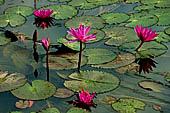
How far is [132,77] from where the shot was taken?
9.34 feet

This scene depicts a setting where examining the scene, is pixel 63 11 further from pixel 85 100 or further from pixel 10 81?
pixel 85 100

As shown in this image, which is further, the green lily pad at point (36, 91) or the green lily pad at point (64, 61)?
the green lily pad at point (64, 61)

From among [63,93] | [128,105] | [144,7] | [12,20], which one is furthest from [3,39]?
[144,7]

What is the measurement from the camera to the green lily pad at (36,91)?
2.56m

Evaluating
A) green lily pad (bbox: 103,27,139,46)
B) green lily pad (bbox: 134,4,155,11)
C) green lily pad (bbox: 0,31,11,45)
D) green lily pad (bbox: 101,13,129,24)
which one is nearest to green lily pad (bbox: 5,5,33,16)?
green lily pad (bbox: 0,31,11,45)

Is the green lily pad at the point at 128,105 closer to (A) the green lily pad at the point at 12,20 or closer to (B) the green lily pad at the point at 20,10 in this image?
(A) the green lily pad at the point at 12,20

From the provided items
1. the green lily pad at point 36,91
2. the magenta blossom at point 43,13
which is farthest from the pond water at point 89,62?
the magenta blossom at point 43,13

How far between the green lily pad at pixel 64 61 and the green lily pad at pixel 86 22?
746 mm

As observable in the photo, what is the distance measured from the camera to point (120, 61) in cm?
304

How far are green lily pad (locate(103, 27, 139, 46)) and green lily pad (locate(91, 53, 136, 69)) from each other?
0.31 metres

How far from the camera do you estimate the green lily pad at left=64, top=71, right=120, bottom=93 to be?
2.66m

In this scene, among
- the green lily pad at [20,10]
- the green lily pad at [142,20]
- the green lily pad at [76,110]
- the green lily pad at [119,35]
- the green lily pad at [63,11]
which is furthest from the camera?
the green lily pad at [20,10]

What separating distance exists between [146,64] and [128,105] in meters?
0.72

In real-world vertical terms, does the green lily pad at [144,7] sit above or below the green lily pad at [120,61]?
above
